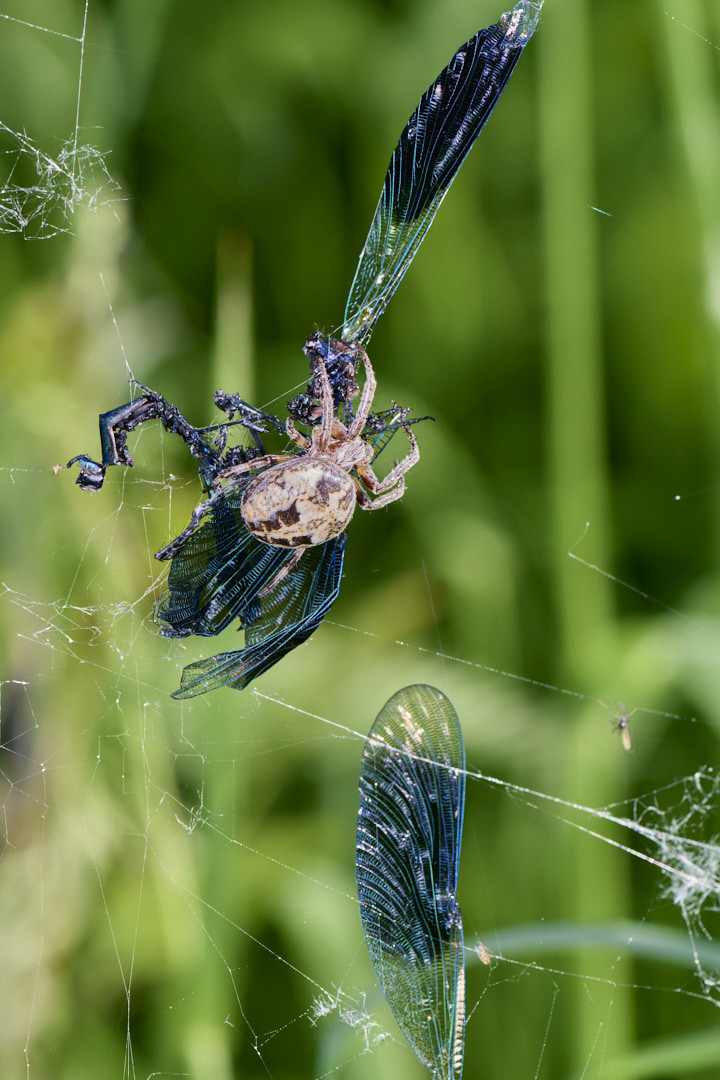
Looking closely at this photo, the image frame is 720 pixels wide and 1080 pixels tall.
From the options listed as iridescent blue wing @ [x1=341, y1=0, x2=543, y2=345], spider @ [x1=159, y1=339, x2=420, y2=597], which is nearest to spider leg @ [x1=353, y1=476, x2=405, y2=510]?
spider @ [x1=159, y1=339, x2=420, y2=597]

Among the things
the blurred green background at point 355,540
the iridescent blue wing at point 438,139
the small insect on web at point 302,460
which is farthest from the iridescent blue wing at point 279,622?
the iridescent blue wing at point 438,139

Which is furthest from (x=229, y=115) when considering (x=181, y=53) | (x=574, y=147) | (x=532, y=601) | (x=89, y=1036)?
(x=89, y=1036)

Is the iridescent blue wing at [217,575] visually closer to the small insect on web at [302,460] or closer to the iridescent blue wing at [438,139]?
the small insect on web at [302,460]

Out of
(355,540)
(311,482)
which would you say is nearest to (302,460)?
(311,482)

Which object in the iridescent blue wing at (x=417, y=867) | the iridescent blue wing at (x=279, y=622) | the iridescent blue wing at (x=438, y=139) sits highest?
the iridescent blue wing at (x=438, y=139)

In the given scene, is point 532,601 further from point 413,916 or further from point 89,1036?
point 89,1036

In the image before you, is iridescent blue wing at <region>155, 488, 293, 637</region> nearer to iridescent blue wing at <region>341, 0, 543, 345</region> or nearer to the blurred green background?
the blurred green background

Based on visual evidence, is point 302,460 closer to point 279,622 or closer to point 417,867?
point 279,622
